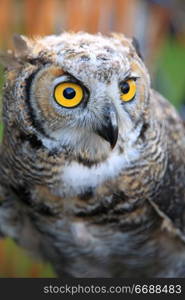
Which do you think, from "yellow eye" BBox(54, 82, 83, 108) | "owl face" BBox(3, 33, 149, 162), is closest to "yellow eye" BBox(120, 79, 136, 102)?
"owl face" BBox(3, 33, 149, 162)

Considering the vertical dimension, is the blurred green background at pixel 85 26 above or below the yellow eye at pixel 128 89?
above

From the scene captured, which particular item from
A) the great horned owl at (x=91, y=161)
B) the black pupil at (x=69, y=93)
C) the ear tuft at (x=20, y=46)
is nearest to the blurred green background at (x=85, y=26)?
the great horned owl at (x=91, y=161)

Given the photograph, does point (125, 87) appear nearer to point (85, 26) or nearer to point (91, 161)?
point (91, 161)

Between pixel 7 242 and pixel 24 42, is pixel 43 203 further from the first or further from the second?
pixel 7 242

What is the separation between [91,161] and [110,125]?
21 centimetres

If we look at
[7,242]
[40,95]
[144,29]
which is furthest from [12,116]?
[144,29]

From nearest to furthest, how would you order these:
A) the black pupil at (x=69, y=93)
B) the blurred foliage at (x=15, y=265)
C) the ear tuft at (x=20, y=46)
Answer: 1. the black pupil at (x=69, y=93)
2. the ear tuft at (x=20, y=46)
3. the blurred foliage at (x=15, y=265)

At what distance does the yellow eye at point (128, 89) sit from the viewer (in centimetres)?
140

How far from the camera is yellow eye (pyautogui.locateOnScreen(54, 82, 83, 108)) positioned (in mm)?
1363

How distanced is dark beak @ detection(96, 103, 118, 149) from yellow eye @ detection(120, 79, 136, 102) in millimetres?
53

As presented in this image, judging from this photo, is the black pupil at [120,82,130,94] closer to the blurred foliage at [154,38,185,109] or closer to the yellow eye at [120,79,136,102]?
the yellow eye at [120,79,136,102]

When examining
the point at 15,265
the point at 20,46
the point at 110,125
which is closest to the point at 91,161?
the point at 110,125

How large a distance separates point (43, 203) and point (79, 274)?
1.36 ft

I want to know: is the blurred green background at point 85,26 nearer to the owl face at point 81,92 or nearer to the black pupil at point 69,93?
the owl face at point 81,92
